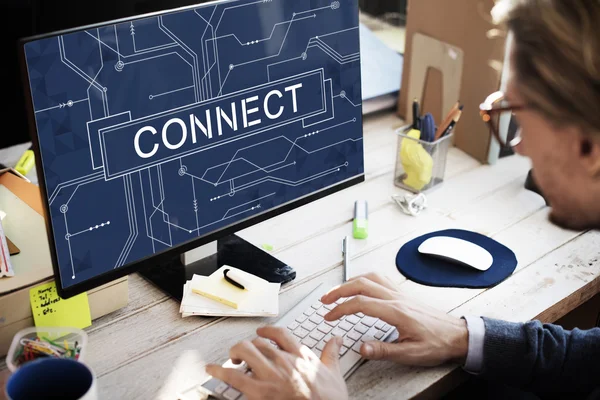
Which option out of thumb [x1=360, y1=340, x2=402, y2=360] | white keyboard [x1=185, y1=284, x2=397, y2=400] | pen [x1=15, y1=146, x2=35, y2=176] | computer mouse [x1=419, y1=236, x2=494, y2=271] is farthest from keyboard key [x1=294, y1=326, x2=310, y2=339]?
pen [x1=15, y1=146, x2=35, y2=176]

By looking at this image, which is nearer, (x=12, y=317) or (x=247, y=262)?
(x=12, y=317)

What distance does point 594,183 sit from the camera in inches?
35.4

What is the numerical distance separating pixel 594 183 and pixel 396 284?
429 mm

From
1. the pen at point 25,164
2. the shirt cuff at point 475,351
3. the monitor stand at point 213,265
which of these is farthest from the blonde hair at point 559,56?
the pen at point 25,164

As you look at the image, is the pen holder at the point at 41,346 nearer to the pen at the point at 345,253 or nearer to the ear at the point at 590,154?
the pen at the point at 345,253

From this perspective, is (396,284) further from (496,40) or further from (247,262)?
(496,40)

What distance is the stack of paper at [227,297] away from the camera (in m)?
1.15

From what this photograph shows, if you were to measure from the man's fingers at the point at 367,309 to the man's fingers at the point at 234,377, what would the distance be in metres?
0.19

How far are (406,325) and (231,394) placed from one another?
283 mm

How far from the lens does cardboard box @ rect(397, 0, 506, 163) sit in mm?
1593

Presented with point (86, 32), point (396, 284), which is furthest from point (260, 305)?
point (86, 32)

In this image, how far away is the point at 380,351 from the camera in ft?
3.40

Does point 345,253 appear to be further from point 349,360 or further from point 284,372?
point 284,372

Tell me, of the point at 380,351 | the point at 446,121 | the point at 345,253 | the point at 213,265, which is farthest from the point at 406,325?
the point at 446,121
